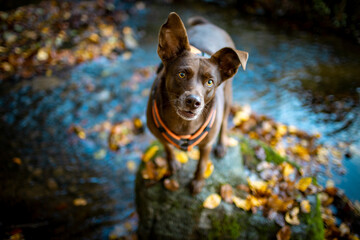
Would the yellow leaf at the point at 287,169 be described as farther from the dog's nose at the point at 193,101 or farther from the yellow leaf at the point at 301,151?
the dog's nose at the point at 193,101

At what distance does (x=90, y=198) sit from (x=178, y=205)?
5.49ft

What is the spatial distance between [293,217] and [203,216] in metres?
1.07

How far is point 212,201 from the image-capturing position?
2.69m

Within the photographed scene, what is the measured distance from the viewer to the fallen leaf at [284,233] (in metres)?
2.50

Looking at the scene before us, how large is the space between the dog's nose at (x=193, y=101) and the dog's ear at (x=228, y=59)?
18.9 inches

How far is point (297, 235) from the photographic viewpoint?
8.30ft

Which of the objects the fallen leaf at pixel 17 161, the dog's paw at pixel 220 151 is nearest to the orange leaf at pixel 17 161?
the fallen leaf at pixel 17 161

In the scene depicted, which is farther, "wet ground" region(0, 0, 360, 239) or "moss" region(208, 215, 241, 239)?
"wet ground" region(0, 0, 360, 239)

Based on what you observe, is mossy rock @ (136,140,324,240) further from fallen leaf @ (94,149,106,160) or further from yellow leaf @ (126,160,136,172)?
fallen leaf @ (94,149,106,160)

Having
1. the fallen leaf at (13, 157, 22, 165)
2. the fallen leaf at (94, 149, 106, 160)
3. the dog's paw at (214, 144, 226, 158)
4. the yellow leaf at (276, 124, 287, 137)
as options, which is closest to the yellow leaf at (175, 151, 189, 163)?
the dog's paw at (214, 144, 226, 158)

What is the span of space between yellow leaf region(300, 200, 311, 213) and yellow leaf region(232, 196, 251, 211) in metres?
0.66

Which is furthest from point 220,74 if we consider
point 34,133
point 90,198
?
point 34,133

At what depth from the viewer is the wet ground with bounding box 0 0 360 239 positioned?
337 cm

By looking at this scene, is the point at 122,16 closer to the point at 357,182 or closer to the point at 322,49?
the point at 322,49
